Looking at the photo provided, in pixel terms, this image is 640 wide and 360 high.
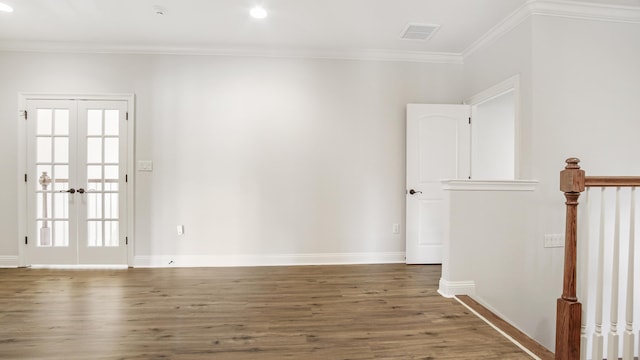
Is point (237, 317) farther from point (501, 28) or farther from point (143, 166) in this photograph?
point (501, 28)

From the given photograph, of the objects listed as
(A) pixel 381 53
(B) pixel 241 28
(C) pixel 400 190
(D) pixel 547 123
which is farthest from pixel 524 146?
(B) pixel 241 28

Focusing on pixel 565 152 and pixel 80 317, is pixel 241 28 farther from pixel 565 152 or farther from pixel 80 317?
pixel 565 152

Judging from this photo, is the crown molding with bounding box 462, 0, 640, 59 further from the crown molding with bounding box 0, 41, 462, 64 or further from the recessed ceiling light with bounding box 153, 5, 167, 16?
the recessed ceiling light with bounding box 153, 5, 167, 16

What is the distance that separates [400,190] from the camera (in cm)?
396

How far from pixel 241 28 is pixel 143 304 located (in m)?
2.83

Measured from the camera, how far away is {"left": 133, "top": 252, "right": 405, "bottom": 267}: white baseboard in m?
3.74

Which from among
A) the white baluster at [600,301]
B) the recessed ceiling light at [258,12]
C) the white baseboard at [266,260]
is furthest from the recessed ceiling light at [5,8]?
the white baluster at [600,301]

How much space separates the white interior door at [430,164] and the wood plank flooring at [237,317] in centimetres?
54

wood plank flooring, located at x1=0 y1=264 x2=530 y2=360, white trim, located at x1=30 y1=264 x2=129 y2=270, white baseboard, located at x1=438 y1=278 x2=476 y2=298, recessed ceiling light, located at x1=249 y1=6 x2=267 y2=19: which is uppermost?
recessed ceiling light, located at x1=249 y1=6 x2=267 y2=19

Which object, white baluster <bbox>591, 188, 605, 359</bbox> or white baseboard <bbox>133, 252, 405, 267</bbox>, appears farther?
white baseboard <bbox>133, 252, 405, 267</bbox>

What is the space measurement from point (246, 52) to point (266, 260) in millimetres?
2569

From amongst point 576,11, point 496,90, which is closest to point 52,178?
point 496,90

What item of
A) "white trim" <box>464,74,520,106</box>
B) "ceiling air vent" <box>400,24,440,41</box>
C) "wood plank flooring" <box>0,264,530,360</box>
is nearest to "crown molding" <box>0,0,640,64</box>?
"ceiling air vent" <box>400,24,440,41</box>

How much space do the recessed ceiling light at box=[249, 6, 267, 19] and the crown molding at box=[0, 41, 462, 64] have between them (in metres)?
0.72
